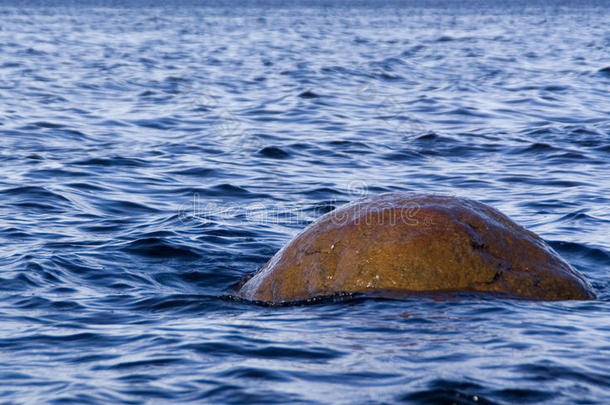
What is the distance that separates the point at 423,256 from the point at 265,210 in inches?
182

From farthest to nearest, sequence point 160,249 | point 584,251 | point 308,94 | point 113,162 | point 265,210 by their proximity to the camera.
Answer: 1. point 308,94
2. point 113,162
3. point 265,210
4. point 160,249
5. point 584,251

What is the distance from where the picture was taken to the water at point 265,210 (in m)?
5.29

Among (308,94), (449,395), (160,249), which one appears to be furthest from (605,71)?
(449,395)

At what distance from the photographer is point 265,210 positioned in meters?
10.9

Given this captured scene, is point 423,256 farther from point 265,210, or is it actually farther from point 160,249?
point 265,210

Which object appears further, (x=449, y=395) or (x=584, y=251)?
(x=584, y=251)

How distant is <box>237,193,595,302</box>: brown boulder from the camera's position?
6.50 meters


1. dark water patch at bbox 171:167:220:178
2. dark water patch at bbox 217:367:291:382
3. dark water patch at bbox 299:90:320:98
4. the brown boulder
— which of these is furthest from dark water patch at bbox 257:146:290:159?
dark water patch at bbox 217:367:291:382

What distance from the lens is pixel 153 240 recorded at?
9359mm

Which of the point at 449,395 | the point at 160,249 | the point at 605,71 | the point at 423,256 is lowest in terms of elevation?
the point at 605,71

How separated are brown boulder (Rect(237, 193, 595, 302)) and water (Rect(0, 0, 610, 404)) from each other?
0.21 metres

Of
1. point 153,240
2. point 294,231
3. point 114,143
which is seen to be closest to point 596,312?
point 294,231

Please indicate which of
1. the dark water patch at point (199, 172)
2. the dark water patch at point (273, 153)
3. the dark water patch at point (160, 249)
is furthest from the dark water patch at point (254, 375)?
the dark water patch at point (273, 153)

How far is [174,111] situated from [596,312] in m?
13.3
